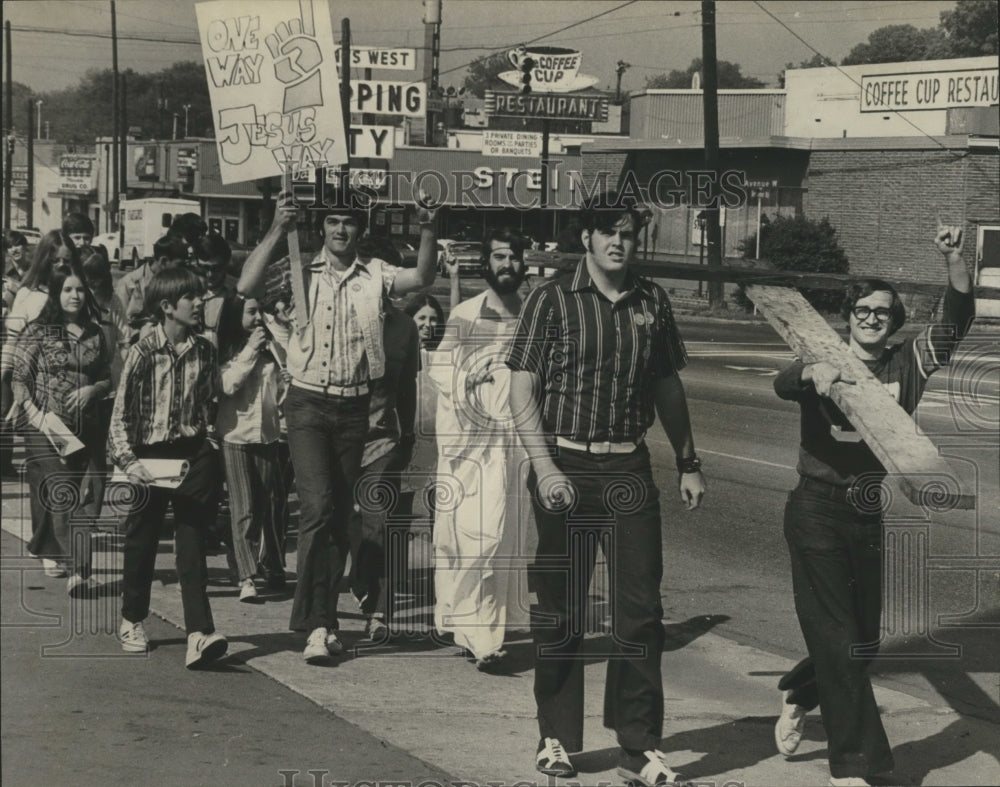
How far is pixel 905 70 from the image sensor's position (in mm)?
35219

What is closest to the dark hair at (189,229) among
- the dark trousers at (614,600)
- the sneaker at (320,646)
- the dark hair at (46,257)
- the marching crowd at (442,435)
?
the marching crowd at (442,435)

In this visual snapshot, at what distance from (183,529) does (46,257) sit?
203 centimetres

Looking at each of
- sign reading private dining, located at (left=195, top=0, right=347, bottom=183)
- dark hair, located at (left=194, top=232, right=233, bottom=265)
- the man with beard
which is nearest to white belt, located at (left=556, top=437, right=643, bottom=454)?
the man with beard

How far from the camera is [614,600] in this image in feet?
16.3

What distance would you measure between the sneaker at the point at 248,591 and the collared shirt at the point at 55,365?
3.76 ft

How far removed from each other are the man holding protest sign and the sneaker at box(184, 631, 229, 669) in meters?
0.36

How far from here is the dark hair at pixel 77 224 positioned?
323 inches

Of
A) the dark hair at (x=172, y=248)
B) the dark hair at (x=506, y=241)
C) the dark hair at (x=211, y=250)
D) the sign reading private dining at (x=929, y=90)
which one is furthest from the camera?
the sign reading private dining at (x=929, y=90)

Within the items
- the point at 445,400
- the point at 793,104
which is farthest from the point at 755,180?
the point at 445,400

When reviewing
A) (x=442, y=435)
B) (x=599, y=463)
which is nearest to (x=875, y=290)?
(x=599, y=463)

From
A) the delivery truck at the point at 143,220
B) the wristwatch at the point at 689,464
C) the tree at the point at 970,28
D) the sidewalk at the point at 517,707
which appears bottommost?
the sidewalk at the point at 517,707

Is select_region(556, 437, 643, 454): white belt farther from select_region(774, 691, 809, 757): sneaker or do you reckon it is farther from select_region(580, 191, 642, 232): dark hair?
select_region(774, 691, 809, 757): sneaker

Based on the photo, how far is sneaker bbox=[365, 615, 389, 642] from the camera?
6.63 meters

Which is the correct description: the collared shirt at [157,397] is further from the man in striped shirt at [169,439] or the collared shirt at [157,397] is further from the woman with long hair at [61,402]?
the woman with long hair at [61,402]
